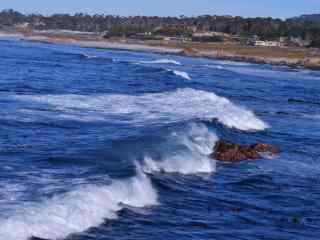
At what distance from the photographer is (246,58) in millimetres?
115312

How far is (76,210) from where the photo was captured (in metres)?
13.8

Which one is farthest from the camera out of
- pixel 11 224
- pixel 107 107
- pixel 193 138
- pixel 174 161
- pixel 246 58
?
pixel 246 58

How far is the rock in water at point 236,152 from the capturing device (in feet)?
73.6

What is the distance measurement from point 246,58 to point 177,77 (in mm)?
54644

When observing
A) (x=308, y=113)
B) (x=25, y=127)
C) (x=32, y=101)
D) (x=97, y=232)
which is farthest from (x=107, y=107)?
(x=97, y=232)

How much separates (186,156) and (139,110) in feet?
38.9

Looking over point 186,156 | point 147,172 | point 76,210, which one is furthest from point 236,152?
point 76,210

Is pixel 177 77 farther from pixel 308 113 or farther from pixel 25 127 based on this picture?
pixel 25 127

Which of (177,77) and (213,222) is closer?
(213,222)

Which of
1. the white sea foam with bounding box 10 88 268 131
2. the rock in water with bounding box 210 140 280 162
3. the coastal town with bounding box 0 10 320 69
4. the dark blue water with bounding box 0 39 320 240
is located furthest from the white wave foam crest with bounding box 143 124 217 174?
the coastal town with bounding box 0 10 320 69

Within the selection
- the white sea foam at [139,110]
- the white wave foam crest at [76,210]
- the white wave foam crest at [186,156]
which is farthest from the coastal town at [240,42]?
the white wave foam crest at [76,210]

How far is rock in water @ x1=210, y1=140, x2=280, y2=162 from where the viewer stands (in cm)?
2244

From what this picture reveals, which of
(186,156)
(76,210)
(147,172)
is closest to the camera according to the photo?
(76,210)

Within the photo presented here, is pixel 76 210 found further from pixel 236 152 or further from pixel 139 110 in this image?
pixel 139 110
